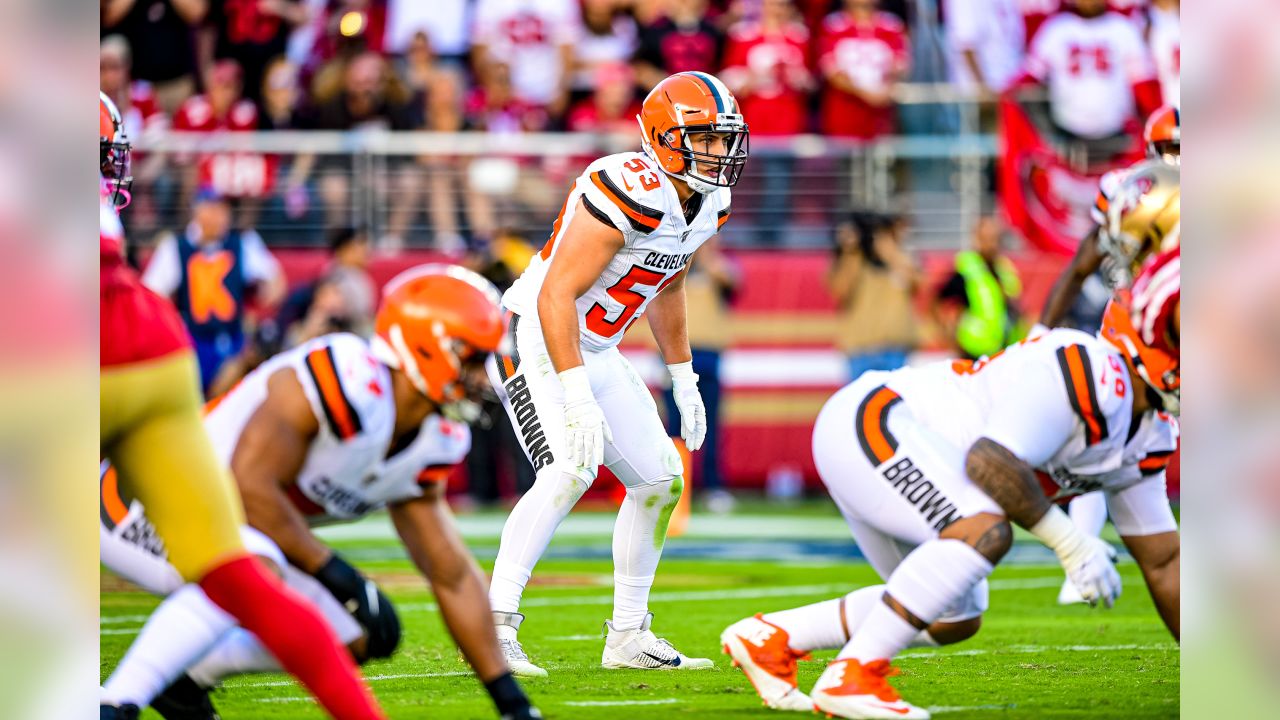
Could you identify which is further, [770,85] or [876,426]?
[770,85]

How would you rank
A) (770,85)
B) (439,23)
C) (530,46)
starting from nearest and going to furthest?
1. (770,85)
2. (530,46)
3. (439,23)

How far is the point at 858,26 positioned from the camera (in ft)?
44.3

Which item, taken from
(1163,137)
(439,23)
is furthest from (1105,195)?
(439,23)

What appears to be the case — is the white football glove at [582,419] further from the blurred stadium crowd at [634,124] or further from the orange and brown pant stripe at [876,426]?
the blurred stadium crowd at [634,124]

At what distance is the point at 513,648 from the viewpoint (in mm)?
5805

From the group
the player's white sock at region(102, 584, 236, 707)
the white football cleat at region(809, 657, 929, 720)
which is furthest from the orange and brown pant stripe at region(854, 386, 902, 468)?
the player's white sock at region(102, 584, 236, 707)

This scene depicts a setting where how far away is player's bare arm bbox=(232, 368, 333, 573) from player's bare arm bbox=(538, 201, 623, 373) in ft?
4.51

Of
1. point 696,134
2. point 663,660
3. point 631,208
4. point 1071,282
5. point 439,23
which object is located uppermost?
point 439,23

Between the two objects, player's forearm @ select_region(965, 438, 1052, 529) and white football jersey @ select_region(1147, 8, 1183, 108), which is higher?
white football jersey @ select_region(1147, 8, 1183, 108)

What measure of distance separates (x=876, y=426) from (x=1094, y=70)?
8967mm

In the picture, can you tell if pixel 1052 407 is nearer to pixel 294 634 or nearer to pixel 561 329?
pixel 561 329

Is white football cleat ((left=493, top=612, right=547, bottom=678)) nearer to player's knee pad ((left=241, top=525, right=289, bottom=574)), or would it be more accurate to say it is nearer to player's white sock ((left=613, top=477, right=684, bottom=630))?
player's white sock ((left=613, top=477, right=684, bottom=630))

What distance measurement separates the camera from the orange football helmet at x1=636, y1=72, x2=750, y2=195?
19.5ft
